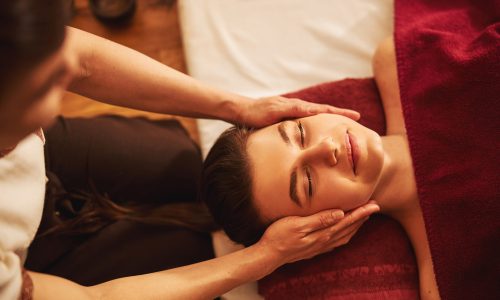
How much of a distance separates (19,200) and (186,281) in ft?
1.38

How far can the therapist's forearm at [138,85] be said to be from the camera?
3.32ft

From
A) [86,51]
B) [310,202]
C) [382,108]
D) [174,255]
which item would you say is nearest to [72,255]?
[174,255]

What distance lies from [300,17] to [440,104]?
0.64 meters

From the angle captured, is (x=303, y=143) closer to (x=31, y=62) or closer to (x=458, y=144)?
(x=458, y=144)

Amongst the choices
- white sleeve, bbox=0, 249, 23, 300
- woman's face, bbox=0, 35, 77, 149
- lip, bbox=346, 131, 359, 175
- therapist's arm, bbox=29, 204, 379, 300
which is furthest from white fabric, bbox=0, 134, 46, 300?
lip, bbox=346, 131, 359, 175

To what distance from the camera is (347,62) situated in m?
1.45

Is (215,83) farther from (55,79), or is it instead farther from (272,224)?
(55,79)

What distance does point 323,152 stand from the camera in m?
0.99

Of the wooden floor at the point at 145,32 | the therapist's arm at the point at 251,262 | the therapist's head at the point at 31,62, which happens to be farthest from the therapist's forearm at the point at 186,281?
the wooden floor at the point at 145,32

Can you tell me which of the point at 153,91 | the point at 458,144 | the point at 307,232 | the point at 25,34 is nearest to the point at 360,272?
the point at 307,232

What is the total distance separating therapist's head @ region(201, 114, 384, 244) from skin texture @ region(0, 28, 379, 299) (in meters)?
0.05

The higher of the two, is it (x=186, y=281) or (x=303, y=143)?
(x=303, y=143)

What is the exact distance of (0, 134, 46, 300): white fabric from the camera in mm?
785

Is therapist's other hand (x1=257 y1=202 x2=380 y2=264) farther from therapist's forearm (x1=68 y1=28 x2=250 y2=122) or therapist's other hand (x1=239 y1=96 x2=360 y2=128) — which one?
therapist's forearm (x1=68 y1=28 x2=250 y2=122)
